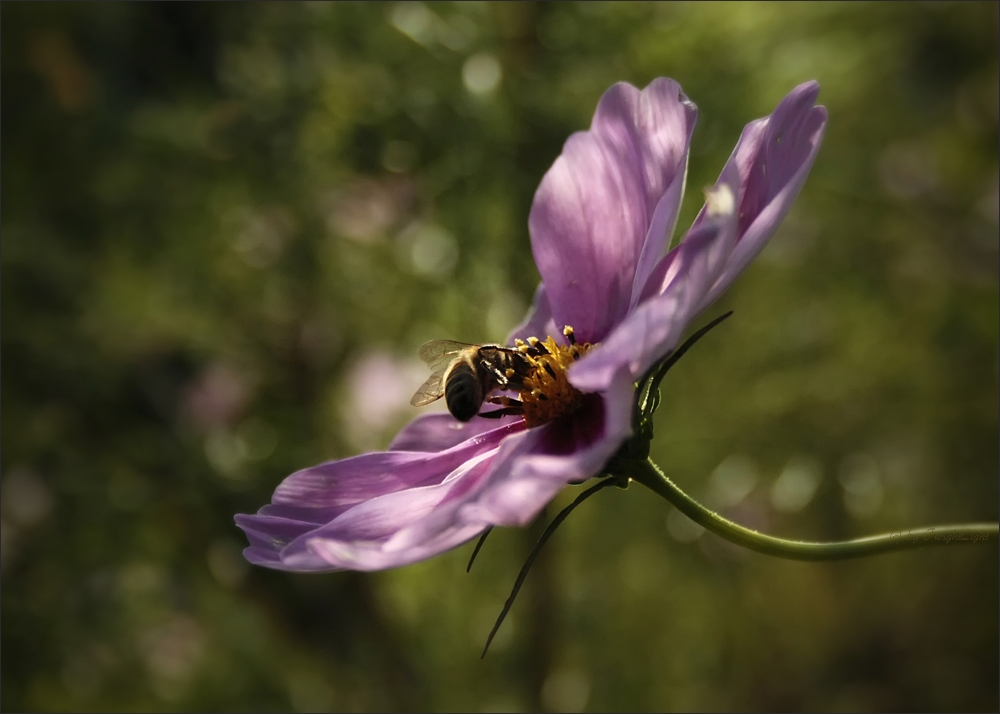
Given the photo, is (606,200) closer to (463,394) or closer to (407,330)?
(463,394)

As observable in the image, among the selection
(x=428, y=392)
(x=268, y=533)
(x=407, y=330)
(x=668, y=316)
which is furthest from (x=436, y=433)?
(x=407, y=330)

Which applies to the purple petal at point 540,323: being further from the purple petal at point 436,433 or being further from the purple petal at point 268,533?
the purple petal at point 268,533

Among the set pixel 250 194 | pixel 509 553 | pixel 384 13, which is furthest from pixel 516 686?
pixel 384 13

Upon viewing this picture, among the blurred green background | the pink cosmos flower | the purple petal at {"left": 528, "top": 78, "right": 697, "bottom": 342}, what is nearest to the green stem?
the pink cosmos flower

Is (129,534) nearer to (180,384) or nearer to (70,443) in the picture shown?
(70,443)

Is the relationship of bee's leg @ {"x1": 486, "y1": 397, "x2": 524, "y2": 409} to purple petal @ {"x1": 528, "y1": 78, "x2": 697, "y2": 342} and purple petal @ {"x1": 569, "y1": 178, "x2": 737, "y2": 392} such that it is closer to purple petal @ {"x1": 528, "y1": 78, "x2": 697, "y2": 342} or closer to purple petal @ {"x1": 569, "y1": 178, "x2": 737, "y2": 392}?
purple petal @ {"x1": 528, "y1": 78, "x2": 697, "y2": 342}
